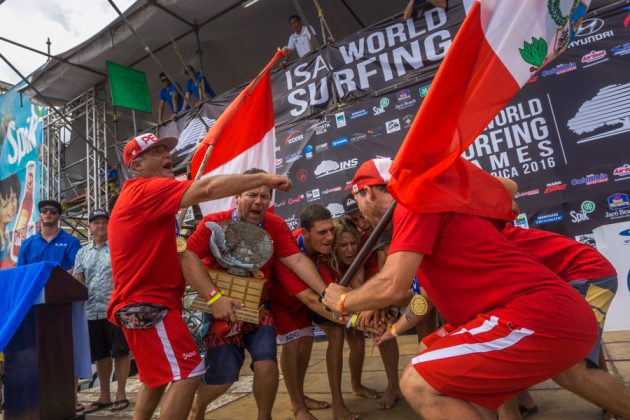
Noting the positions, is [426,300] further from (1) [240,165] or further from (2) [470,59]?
(1) [240,165]

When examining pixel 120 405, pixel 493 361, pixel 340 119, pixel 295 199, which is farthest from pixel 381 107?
pixel 493 361

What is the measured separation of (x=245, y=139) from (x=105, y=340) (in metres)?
2.60

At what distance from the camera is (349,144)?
20.5 feet

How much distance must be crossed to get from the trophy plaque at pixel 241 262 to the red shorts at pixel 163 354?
0.42 meters

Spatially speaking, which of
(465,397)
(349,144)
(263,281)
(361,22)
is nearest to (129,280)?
(263,281)

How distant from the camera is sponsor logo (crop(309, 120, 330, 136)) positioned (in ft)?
21.2

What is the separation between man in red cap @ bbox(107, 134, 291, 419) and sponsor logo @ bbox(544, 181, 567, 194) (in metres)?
3.68

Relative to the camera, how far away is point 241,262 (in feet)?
9.62

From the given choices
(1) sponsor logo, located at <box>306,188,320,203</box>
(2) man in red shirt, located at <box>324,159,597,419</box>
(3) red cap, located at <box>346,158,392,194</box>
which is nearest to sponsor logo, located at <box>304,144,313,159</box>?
(1) sponsor logo, located at <box>306,188,320,203</box>

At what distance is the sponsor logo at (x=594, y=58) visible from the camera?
4723 millimetres

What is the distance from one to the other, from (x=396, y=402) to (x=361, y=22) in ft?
26.5

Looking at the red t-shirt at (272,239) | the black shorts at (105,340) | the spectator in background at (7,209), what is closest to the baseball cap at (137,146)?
the red t-shirt at (272,239)

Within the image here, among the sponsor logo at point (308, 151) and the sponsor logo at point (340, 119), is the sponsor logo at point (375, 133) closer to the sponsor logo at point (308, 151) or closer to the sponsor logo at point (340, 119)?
the sponsor logo at point (340, 119)

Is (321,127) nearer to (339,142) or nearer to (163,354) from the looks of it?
(339,142)
